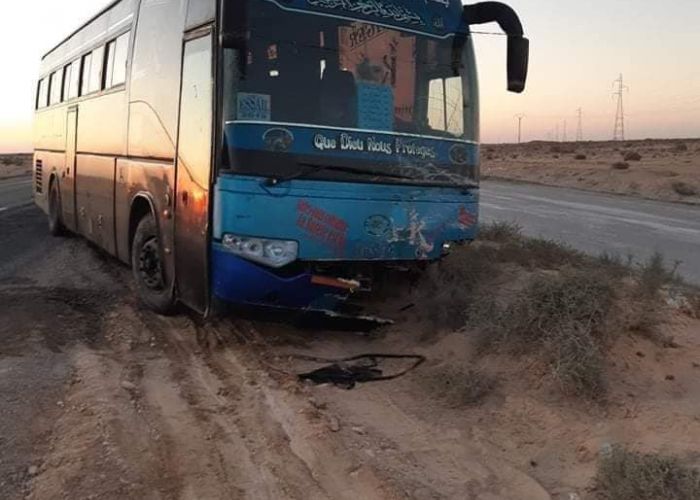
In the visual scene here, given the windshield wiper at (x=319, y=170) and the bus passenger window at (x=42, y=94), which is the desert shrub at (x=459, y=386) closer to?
the windshield wiper at (x=319, y=170)

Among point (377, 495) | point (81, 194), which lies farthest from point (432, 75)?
point (81, 194)

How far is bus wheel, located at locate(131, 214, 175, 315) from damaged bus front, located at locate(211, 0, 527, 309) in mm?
1417

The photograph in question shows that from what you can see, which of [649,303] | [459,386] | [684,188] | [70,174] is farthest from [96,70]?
[684,188]

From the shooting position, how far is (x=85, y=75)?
1039 centimetres

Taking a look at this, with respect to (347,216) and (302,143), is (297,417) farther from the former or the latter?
(302,143)

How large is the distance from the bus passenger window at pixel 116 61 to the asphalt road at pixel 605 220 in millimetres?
7307

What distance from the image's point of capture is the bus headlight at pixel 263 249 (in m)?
5.55

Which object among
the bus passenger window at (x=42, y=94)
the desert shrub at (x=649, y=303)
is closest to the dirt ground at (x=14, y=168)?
the bus passenger window at (x=42, y=94)

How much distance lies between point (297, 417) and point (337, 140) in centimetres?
230

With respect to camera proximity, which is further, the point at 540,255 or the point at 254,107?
the point at 540,255

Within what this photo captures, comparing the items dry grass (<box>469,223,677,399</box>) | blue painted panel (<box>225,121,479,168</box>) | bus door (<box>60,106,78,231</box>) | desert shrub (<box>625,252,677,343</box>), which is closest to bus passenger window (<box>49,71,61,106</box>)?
bus door (<box>60,106,78,231</box>)

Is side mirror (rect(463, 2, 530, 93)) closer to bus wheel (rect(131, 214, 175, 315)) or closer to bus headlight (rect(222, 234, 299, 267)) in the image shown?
bus headlight (rect(222, 234, 299, 267))

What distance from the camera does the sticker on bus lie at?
555 centimetres

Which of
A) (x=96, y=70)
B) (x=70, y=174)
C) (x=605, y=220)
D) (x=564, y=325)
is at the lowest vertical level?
(x=564, y=325)
